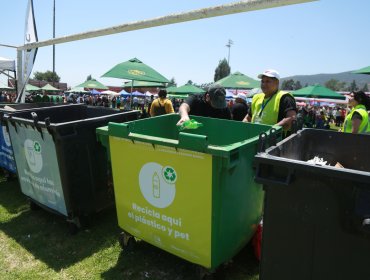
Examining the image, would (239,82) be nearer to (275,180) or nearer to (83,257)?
(83,257)

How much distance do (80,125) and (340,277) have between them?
278 centimetres

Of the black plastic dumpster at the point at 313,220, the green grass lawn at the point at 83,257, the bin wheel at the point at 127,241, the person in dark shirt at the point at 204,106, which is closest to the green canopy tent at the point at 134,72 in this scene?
the person in dark shirt at the point at 204,106

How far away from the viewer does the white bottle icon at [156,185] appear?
254 centimetres

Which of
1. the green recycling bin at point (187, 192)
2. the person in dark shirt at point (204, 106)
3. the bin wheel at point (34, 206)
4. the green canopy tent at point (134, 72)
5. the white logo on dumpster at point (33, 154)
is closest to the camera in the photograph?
the green recycling bin at point (187, 192)

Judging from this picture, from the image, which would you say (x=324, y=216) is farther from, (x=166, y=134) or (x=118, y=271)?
(x=166, y=134)

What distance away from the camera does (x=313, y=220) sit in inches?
59.2

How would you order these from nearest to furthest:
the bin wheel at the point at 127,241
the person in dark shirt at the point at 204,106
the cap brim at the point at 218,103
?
the bin wheel at the point at 127,241 < the cap brim at the point at 218,103 < the person in dark shirt at the point at 204,106

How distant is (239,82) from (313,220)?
40.6ft

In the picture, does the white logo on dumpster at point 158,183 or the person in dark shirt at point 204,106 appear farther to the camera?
the person in dark shirt at point 204,106

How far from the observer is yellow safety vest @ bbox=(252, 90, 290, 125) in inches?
134

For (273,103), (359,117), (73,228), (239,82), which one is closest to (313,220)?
(273,103)

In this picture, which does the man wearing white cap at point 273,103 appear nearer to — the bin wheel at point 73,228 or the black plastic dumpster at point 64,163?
the black plastic dumpster at point 64,163

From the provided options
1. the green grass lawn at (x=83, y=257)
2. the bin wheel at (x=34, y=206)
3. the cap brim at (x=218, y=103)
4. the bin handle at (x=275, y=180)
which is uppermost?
the cap brim at (x=218, y=103)

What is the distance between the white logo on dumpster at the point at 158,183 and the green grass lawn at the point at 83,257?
28.4 inches
